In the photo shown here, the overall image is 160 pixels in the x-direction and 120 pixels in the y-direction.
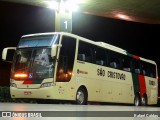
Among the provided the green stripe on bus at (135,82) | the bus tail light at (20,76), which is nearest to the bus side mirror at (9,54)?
the bus tail light at (20,76)

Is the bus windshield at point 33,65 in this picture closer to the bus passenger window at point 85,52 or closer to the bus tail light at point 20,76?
the bus tail light at point 20,76

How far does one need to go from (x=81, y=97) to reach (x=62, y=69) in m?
1.75

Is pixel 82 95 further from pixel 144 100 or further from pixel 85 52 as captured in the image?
pixel 144 100

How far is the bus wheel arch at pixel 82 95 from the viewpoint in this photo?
46.5 ft

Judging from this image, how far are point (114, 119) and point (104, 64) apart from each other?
10691 millimetres

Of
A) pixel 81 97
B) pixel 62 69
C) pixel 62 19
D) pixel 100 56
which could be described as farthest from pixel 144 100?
pixel 62 69

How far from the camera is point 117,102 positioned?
58.2ft

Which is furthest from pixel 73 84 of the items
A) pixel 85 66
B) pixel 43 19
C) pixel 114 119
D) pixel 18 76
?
pixel 43 19

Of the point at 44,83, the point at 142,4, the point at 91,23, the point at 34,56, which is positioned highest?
the point at 91,23

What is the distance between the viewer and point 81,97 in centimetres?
1448

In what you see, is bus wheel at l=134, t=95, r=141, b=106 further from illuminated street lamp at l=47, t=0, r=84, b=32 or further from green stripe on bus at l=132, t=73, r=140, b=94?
illuminated street lamp at l=47, t=0, r=84, b=32

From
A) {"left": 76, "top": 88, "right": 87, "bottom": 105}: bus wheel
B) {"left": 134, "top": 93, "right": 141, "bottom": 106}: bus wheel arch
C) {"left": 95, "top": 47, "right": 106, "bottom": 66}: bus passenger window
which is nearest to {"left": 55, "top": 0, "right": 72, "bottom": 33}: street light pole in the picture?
{"left": 95, "top": 47, "right": 106, "bottom": 66}: bus passenger window

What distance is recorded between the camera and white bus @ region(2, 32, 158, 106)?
Answer: 13242mm

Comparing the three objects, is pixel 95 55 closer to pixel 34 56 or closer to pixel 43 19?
pixel 34 56
